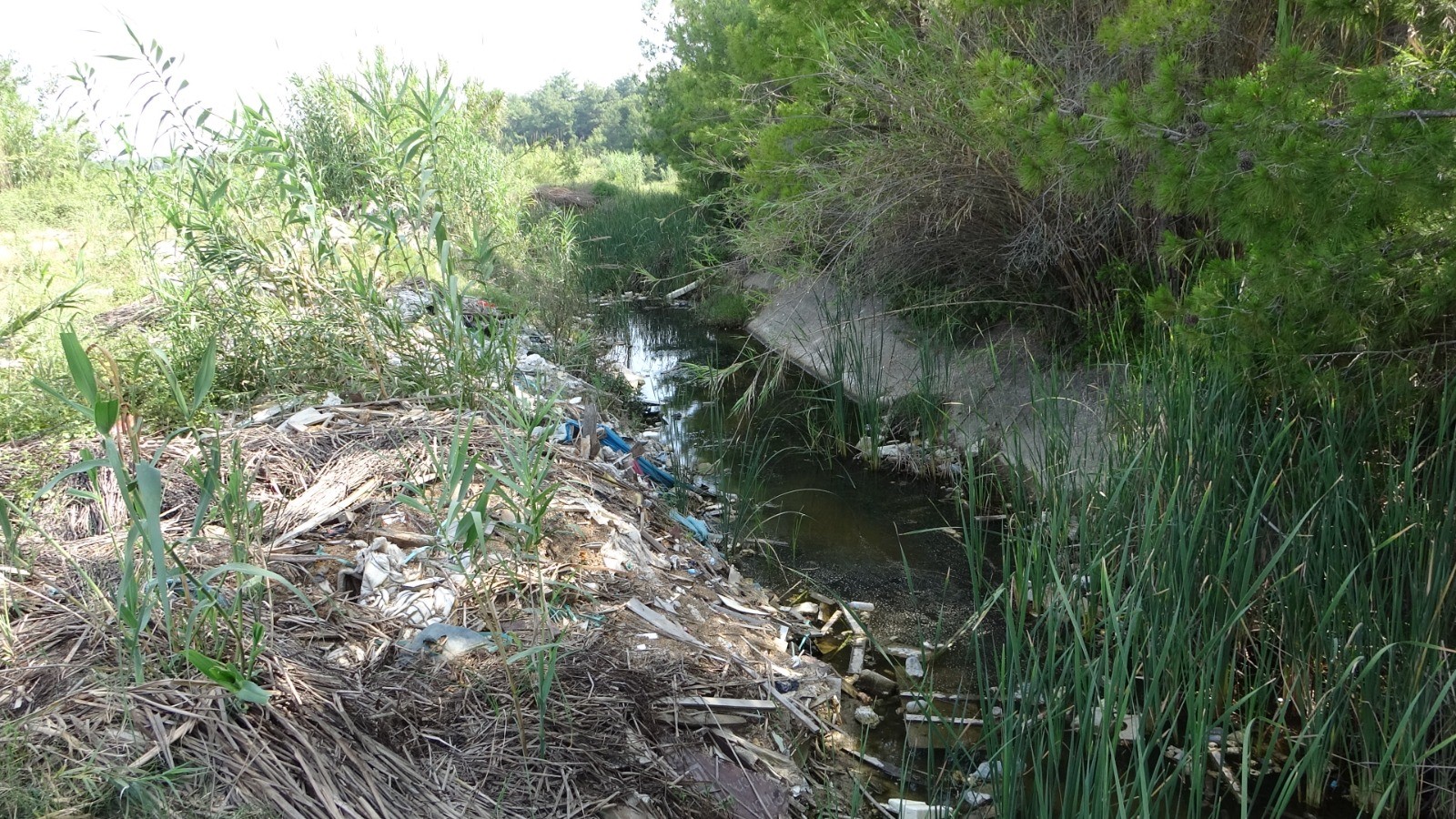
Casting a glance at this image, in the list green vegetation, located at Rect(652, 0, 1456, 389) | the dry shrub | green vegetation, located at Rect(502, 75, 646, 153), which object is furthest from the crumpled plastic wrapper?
green vegetation, located at Rect(502, 75, 646, 153)

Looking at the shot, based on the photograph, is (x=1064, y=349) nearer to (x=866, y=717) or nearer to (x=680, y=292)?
(x=866, y=717)

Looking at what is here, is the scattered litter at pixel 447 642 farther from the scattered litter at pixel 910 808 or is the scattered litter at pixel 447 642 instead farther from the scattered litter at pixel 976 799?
the scattered litter at pixel 976 799

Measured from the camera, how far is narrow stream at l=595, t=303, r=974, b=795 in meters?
4.05

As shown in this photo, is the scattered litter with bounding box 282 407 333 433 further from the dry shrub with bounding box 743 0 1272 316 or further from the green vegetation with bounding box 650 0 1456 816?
the dry shrub with bounding box 743 0 1272 316

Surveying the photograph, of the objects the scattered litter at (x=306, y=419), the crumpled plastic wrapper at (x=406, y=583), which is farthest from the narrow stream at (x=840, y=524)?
the scattered litter at (x=306, y=419)

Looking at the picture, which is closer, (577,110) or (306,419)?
(306,419)

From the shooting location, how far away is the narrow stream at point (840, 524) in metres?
4.05

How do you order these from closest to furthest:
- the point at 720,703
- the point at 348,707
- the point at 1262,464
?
the point at 348,707
the point at 1262,464
the point at 720,703

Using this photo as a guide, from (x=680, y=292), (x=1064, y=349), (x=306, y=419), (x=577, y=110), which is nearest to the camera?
(x=306, y=419)

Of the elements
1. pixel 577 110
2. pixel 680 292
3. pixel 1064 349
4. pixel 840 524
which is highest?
pixel 577 110

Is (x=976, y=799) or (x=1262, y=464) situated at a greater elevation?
(x=1262, y=464)

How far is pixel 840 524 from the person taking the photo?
17.1ft

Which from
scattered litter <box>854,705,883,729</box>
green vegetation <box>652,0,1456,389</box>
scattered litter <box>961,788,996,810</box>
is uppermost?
green vegetation <box>652,0,1456,389</box>

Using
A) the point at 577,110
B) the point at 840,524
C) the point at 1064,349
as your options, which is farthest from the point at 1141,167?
the point at 577,110
